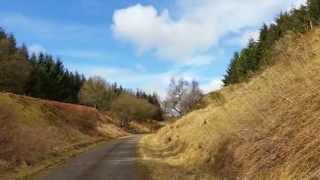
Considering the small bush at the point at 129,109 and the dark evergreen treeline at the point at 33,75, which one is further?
the small bush at the point at 129,109

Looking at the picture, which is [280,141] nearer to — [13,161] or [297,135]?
[297,135]

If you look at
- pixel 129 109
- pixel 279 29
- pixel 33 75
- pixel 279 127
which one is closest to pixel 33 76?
pixel 33 75

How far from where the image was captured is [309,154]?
1098 cm

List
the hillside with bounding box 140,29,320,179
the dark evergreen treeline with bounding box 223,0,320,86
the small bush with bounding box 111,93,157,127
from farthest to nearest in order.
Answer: the small bush with bounding box 111,93,157,127 < the dark evergreen treeline with bounding box 223,0,320,86 < the hillside with bounding box 140,29,320,179

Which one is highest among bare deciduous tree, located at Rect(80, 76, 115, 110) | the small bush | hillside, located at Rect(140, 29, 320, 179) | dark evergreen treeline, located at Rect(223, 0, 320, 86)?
bare deciduous tree, located at Rect(80, 76, 115, 110)

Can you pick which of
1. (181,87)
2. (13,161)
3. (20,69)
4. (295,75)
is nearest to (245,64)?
(13,161)

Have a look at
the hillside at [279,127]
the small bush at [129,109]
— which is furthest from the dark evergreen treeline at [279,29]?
the small bush at [129,109]

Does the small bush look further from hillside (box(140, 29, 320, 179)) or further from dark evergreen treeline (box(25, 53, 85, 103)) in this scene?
hillside (box(140, 29, 320, 179))

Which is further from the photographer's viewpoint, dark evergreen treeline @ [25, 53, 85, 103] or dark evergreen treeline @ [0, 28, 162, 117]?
dark evergreen treeline @ [25, 53, 85, 103]

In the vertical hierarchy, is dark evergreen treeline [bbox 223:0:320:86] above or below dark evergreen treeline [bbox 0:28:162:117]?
below

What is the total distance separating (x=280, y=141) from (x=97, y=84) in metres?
134

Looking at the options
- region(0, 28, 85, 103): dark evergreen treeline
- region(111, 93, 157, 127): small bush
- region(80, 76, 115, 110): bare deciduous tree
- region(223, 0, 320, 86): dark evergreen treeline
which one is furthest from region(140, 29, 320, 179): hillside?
region(80, 76, 115, 110): bare deciduous tree

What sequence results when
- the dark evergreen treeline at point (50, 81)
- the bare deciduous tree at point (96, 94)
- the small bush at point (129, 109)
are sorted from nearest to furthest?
the dark evergreen treeline at point (50, 81) < the small bush at point (129, 109) < the bare deciduous tree at point (96, 94)

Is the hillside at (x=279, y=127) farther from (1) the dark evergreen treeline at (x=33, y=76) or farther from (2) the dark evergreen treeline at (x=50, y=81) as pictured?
(2) the dark evergreen treeline at (x=50, y=81)
